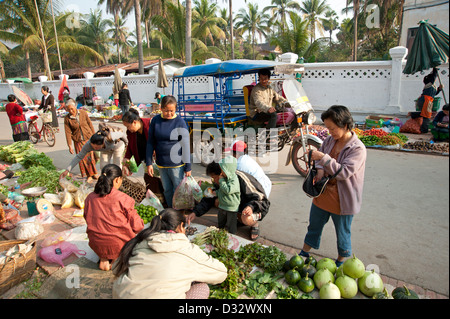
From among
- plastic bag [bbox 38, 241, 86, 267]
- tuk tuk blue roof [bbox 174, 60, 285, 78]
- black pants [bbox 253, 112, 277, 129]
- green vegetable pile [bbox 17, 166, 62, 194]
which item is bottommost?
plastic bag [bbox 38, 241, 86, 267]

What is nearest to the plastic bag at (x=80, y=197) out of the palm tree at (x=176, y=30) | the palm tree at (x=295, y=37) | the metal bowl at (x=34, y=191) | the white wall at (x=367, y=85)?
the metal bowl at (x=34, y=191)

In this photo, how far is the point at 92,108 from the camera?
699 inches

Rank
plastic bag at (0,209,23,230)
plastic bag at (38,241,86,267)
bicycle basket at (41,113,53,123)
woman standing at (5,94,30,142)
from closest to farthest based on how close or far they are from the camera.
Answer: plastic bag at (38,241,86,267), plastic bag at (0,209,23,230), woman standing at (5,94,30,142), bicycle basket at (41,113,53,123)

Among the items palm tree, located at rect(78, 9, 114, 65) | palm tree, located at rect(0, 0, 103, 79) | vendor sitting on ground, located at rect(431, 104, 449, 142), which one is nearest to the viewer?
vendor sitting on ground, located at rect(431, 104, 449, 142)

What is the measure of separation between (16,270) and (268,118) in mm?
4325

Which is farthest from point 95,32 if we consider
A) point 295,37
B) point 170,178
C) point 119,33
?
point 170,178

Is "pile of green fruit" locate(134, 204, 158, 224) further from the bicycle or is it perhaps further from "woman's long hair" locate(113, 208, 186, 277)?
the bicycle

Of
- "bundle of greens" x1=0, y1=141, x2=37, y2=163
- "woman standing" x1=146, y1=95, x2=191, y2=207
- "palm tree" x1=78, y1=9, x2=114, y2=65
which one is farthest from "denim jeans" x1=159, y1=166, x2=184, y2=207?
"palm tree" x1=78, y1=9, x2=114, y2=65

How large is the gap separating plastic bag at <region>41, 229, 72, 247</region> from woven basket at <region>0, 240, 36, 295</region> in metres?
0.41

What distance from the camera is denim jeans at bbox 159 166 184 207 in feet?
13.8

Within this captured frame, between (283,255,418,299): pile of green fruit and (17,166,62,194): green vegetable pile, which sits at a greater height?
(17,166,62,194): green vegetable pile

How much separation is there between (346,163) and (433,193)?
4.21ft

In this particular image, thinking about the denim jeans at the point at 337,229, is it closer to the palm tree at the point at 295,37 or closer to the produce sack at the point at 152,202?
the produce sack at the point at 152,202

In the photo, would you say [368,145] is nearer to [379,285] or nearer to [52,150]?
[379,285]
